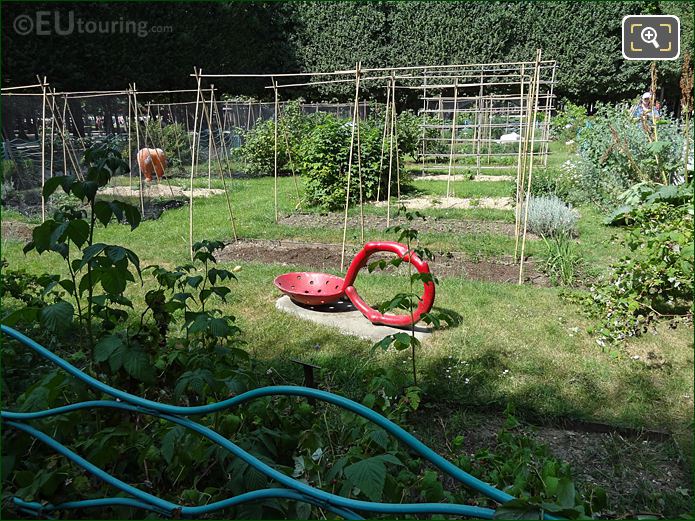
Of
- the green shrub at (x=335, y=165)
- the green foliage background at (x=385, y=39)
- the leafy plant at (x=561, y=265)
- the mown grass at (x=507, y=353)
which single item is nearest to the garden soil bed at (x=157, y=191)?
the green shrub at (x=335, y=165)

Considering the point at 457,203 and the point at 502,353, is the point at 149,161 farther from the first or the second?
the point at 502,353

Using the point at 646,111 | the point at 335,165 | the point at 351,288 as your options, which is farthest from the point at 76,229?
the point at 646,111

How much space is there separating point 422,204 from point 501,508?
982 centimetres

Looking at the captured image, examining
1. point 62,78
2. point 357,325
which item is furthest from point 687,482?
point 62,78

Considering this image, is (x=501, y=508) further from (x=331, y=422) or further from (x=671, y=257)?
(x=671, y=257)

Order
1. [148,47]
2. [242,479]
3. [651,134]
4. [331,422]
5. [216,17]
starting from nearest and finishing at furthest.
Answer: [242,479] → [331,422] → [651,134] → [148,47] → [216,17]

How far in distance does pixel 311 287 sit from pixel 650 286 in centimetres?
277

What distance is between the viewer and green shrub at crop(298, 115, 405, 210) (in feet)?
33.0

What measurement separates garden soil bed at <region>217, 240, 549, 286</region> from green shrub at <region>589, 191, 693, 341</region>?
116cm

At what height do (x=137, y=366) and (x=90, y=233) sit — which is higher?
(x=90, y=233)

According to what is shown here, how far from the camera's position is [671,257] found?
4.29 m

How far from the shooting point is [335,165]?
10156 mm

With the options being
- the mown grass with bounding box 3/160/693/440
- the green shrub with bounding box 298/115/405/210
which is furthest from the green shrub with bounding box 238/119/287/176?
the mown grass with bounding box 3/160/693/440

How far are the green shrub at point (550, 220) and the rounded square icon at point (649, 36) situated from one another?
332 cm
